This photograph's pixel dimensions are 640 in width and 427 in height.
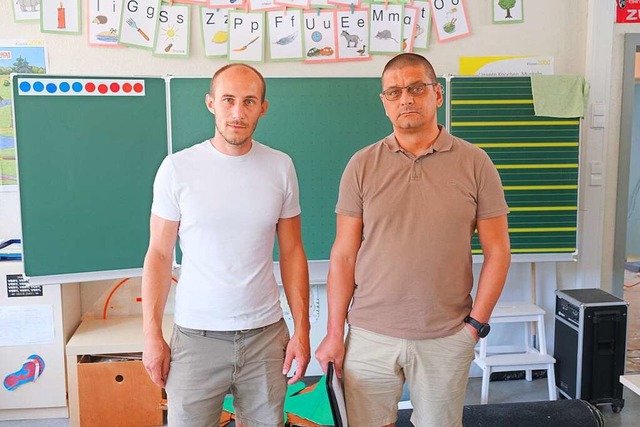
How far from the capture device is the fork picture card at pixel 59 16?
9.18 ft

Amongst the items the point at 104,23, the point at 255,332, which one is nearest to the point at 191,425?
the point at 255,332

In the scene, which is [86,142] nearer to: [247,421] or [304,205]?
[304,205]

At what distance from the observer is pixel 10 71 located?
284 centimetres

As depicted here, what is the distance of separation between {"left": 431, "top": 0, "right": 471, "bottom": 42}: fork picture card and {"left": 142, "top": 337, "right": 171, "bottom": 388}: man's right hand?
2.19 m

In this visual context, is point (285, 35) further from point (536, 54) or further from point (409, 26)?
point (536, 54)

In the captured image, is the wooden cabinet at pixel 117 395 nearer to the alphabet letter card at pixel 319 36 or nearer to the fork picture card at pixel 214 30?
the fork picture card at pixel 214 30

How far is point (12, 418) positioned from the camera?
282 centimetres

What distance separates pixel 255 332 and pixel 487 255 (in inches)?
27.8

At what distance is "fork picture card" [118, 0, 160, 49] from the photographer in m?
2.83

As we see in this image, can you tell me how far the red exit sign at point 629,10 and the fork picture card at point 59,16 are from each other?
9.03ft

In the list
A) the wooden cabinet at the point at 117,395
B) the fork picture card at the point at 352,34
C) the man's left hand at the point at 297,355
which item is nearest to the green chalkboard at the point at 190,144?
the fork picture card at the point at 352,34

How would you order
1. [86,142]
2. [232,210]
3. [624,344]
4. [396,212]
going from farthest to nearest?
[624,344]
[86,142]
[396,212]
[232,210]

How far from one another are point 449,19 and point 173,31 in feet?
4.57

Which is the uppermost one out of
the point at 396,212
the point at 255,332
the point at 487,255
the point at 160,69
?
the point at 160,69
